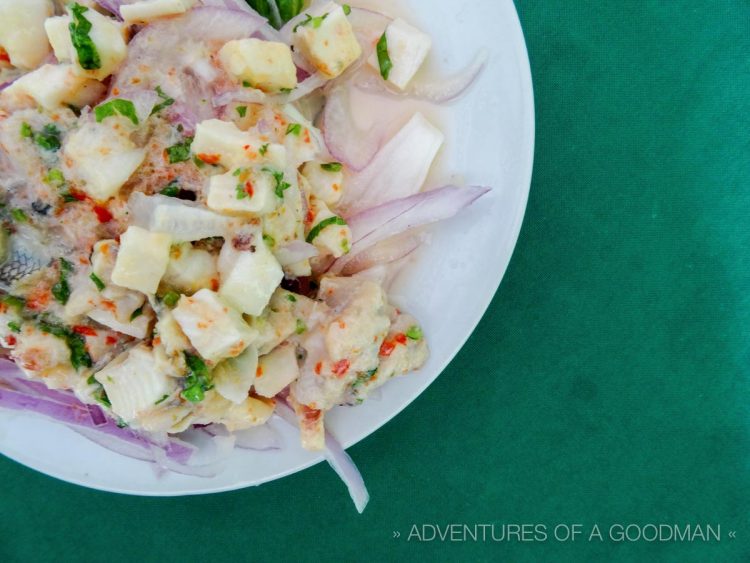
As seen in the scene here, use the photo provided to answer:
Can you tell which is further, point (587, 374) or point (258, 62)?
point (587, 374)

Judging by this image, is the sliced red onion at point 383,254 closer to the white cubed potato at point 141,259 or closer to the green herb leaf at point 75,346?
the white cubed potato at point 141,259

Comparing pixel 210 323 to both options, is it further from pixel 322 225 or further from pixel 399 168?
pixel 399 168

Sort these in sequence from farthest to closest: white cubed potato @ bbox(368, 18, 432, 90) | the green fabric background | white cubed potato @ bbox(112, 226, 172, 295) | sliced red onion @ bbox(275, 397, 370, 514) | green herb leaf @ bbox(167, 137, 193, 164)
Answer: the green fabric background, sliced red onion @ bbox(275, 397, 370, 514), white cubed potato @ bbox(368, 18, 432, 90), green herb leaf @ bbox(167, 137, 193, 164), white cubed potato @ bbox(112, 226, 172, 295)

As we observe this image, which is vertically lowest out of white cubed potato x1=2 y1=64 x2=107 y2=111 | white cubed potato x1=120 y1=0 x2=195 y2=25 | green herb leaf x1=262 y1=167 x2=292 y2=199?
green herb leaf x1=262 y1=167 x2=292 y2=199

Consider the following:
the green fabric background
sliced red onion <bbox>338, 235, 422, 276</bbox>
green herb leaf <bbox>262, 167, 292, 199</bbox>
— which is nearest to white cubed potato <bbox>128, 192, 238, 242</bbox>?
green herb leaf <bbox>262, 167, 292, 199</bbox>

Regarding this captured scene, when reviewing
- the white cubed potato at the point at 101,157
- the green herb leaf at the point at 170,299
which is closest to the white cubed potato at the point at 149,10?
the white cubed potato at the point at 101,157

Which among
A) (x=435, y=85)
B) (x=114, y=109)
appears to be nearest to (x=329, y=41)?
(x=435, y=85)

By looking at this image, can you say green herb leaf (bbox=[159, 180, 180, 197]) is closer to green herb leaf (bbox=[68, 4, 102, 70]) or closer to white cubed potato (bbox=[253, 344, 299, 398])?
green herb leaf (bbox=[68, 4, 102, 70])
